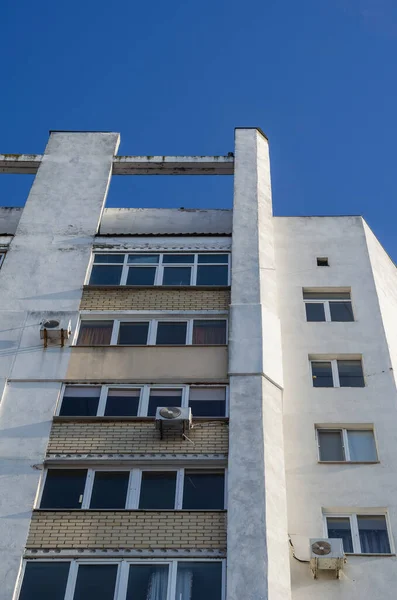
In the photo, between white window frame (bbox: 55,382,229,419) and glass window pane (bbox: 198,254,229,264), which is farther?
glass window pane (bbox: 198,254,229,264)

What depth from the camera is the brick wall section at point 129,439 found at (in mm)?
16969

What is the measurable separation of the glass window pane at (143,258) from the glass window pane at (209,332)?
2.95 meters

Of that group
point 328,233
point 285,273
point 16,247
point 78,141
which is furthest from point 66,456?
point 78,141

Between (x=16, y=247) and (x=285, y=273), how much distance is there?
7.74 m

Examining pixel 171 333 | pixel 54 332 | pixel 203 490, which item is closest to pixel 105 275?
pixel 171 333

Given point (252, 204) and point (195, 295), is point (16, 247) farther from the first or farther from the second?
point (252, 204)

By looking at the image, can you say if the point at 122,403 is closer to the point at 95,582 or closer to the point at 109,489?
the point at 109,489

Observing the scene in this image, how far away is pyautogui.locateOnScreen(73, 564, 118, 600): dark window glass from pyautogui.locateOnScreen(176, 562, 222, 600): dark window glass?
1234 mm

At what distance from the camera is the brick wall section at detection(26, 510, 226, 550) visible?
15.2 m

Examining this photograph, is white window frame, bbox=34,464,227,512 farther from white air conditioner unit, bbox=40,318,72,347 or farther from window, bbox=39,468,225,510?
white air conditioner unit, bbox=40,318,72,347

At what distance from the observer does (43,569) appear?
14898mm

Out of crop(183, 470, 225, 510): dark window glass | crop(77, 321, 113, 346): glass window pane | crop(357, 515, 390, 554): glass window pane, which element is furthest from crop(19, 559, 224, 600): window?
crop(77, 321, 113, 346): glass window pane

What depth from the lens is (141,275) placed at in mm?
22031

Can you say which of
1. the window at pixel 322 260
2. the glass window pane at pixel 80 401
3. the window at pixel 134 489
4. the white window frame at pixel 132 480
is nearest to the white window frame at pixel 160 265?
the window at pixel 322 260
